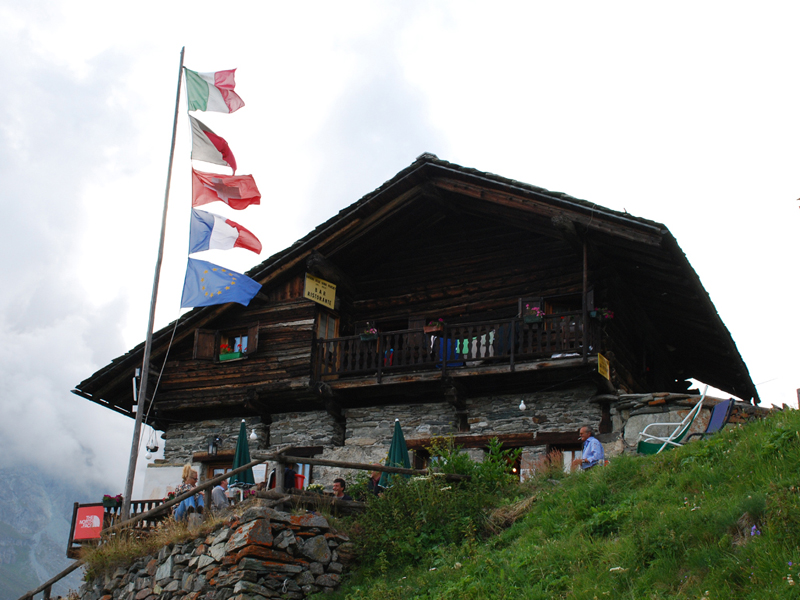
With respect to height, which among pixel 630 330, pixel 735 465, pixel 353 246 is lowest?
pixel 735 465

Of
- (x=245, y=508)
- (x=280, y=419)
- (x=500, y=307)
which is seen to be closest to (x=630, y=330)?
(x=500, y=307)

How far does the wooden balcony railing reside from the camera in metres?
14.0

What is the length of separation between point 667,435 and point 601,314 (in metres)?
2.34

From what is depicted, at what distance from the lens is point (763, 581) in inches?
235

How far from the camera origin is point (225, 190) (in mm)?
13922

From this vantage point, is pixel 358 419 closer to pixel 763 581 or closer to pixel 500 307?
pixel 500 307

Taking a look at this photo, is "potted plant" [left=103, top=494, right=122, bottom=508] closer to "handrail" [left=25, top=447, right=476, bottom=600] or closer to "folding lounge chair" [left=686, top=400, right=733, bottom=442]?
"handrail" [left=25, top=447, right=476, bottom=600]

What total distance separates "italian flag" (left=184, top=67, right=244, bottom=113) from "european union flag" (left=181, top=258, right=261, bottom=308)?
2748 mm

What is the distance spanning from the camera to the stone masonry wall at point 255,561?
31.3ft

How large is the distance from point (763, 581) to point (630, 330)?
11.1 meters

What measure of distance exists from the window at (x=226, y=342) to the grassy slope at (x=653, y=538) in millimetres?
7822

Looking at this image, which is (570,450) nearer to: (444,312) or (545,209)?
(444,312)

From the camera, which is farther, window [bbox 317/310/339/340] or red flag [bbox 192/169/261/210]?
window [bbox 317/310/339/340]

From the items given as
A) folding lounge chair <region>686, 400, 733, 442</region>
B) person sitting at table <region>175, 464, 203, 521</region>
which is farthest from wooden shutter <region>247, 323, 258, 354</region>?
folding lounge chair <region>686, 400, 733, 442</region>
